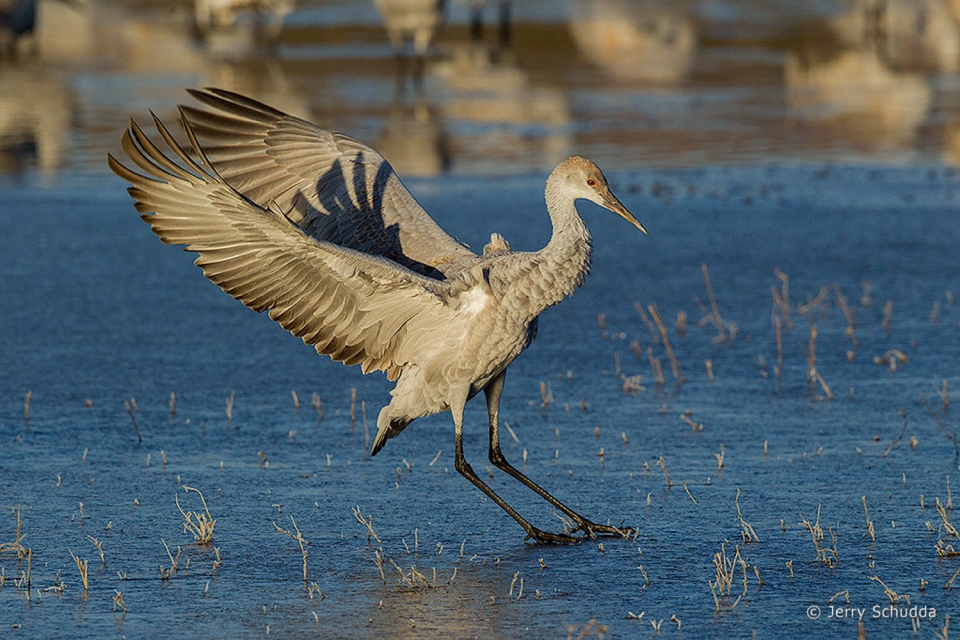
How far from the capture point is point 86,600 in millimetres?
4953

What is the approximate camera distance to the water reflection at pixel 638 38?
1958 centimetres

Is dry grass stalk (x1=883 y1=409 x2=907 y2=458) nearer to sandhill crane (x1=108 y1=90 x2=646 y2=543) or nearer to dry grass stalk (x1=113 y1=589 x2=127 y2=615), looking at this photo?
sandhill crane (x1=108 y1=90 x2=646 y2=543)

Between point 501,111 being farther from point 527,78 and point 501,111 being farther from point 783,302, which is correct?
point 783,302

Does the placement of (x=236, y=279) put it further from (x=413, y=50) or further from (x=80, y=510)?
(x=413, y=50)

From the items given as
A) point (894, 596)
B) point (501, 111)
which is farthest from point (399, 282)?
point (501, 111)

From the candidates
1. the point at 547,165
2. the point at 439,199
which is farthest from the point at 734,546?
the point at 547,165

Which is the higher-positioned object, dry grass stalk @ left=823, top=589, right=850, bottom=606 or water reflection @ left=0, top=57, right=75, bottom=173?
dry grass stalk @ left=823, top=589, right=850, bottom=606

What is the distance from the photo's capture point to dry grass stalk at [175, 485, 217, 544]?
5547 millimetres

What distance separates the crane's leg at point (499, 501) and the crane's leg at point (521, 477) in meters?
0.07

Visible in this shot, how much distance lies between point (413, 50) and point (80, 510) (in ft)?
52.0

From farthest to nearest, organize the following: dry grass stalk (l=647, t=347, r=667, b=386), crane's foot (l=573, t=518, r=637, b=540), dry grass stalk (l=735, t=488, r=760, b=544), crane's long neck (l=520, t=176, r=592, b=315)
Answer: dry grass stalk (l=647, t=347, r=667, b=386) → crane's long neck (l=520, t=176, r=592, b=315) → crane's foot (l=573, t=518, r=637, b=540) → dry grass stalk (l=735, t=488, r=760, b=544)

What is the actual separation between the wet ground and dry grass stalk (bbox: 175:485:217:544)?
7cm

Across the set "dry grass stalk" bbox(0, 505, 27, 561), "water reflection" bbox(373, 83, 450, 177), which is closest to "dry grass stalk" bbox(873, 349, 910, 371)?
"dry grass stalk" bbox(0, 505, 27, 561)

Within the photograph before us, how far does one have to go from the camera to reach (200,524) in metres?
5.57
